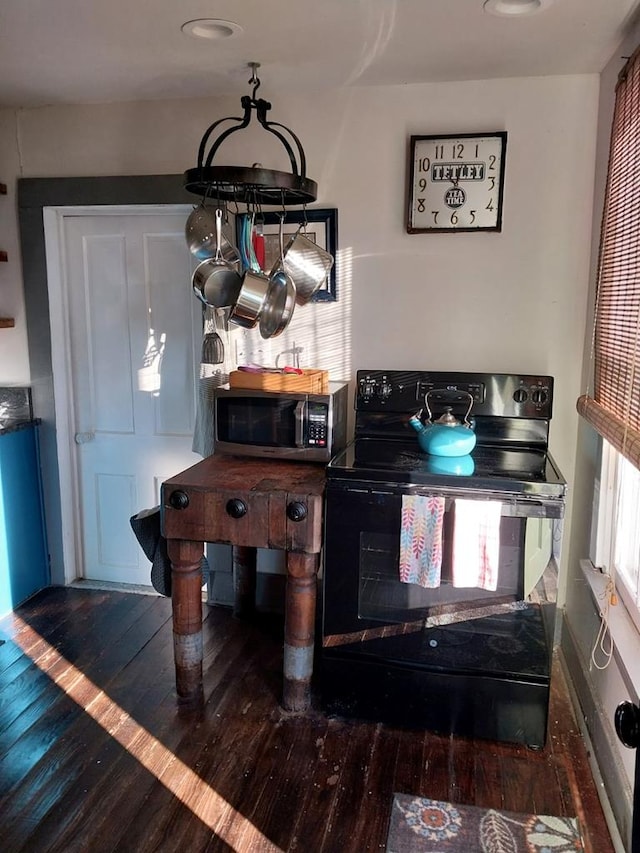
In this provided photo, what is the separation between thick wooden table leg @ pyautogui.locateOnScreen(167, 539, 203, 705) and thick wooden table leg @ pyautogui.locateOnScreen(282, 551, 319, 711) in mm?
307

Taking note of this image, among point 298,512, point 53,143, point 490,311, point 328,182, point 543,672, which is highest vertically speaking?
point 53,143

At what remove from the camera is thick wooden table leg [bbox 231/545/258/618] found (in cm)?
291

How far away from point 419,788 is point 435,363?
151cm

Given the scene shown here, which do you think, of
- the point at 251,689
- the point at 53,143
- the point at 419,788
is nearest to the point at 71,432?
the point at 53,143

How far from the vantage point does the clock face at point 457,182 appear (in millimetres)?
2531

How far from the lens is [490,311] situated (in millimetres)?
2633

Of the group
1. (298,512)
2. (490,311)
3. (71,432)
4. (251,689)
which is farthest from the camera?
(71,432)

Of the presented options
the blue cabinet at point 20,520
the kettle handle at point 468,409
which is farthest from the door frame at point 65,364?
the kettle handle at point 468,409

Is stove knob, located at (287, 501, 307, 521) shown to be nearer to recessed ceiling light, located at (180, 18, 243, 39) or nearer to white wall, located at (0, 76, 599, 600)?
white wall, located at (0, 76, 599, 600)

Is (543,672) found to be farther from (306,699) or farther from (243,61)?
(243,61)

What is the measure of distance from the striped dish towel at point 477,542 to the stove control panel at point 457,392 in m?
0.62

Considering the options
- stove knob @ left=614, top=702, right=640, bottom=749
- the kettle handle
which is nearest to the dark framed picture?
the kettle handle

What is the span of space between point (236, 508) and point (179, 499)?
19cm

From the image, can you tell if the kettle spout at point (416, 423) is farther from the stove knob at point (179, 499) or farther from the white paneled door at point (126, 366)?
the white paneled door at point (126, 366)
